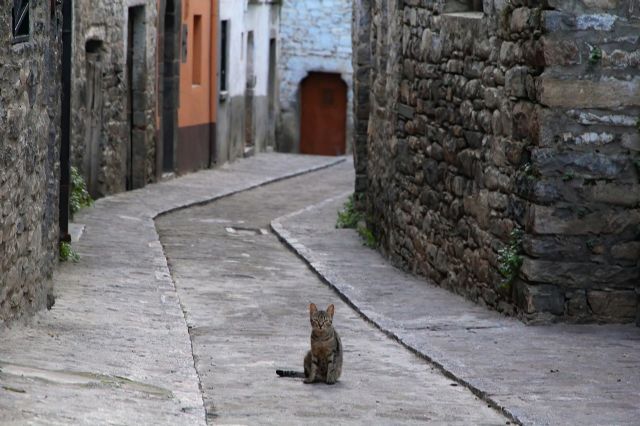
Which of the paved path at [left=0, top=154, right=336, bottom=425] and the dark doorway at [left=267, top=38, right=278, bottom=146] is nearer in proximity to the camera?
the paved path at [left=0, top=154, right=336, bottom=425]

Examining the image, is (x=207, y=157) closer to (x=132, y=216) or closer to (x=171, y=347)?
(x=132, y=216)

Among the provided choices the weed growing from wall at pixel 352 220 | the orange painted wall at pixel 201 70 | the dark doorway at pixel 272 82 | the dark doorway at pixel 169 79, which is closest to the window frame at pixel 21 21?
the weed growing from wall at pixel 352 220

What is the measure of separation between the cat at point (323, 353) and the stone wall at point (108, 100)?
35.6 ft

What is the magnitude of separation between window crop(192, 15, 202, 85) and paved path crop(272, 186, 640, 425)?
1379 cm

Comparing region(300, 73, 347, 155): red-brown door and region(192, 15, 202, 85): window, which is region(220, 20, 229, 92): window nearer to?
region(192, 15, 202, 85): window

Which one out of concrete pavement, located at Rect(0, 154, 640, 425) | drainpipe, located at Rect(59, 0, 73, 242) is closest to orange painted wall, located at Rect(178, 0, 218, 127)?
concrete pavement, located at Rect(0, 154, 640, 425)

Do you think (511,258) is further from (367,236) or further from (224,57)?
(224,57)

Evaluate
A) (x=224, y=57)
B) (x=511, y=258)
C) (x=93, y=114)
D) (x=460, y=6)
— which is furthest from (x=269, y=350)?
(x=224, y=57)

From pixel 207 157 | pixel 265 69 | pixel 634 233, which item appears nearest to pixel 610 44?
pixel 634 233

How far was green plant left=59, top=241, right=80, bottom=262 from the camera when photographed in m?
13.8

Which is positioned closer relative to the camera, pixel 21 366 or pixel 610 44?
pixel 21 366

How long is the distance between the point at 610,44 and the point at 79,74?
10227 mm

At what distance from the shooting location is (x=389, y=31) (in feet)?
52.0

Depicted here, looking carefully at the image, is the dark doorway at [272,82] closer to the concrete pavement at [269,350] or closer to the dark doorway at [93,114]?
the dark doorway at [93,114]
